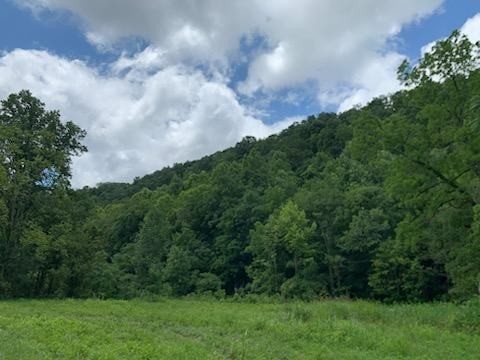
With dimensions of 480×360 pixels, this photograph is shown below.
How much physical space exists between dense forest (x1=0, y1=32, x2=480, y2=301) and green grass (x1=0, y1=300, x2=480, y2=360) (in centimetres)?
611

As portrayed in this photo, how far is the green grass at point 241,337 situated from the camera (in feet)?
32.5

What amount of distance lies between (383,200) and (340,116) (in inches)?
1730

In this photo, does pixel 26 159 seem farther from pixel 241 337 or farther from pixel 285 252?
pixel 285 252

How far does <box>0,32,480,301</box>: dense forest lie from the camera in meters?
21.9

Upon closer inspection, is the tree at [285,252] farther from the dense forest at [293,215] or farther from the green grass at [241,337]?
the green grass at [241,337]

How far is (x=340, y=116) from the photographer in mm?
89312

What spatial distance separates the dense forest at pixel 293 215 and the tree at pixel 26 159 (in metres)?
0.08

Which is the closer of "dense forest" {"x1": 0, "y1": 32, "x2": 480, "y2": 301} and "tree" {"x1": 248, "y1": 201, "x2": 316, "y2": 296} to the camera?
"dense forest" {"x1": 0, "y1": 32, "x2": 480, "y2": 301}

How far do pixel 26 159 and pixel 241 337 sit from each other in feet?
77.4

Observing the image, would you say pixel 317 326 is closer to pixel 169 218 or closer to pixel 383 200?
pixel 383 200

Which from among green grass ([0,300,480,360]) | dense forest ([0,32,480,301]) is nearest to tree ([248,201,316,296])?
dense forest ([0,32,480,301])

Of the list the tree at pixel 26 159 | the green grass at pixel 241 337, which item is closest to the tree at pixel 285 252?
the tree at pixel 26 159

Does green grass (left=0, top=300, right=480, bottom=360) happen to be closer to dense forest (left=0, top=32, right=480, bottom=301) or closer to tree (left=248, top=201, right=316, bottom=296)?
dense forest (left=0, top=32, right=480, bottom=301)

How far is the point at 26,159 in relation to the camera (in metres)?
31.8
